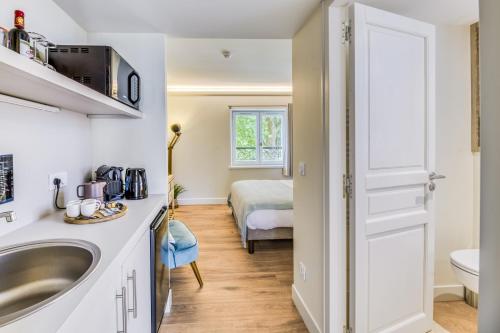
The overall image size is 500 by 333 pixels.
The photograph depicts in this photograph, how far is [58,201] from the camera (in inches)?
65.9

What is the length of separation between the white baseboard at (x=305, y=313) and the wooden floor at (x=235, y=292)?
0.04m

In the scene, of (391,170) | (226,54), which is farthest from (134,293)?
(226,54)

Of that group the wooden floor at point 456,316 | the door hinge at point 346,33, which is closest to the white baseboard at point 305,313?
the wooden floor at point 456,316

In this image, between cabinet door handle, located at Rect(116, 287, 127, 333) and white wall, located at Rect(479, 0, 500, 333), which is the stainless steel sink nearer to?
cabinet door handle, located at Rect(116, 287, 127, 333)

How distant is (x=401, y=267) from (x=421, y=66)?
1.26m

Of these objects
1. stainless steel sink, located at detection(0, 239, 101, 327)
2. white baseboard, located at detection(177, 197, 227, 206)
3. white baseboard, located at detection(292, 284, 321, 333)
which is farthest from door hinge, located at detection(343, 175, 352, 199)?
white baseboard, located at detection(177, 197, 227, 206)

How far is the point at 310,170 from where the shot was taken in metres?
1.86

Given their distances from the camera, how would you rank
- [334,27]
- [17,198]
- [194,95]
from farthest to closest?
[194,95], [334,27], [17,198]

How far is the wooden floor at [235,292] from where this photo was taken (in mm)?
1970

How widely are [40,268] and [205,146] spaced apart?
16.2 ft

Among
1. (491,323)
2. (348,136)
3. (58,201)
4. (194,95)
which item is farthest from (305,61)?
(194,95)

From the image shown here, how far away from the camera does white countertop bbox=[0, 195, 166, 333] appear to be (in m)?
0.60

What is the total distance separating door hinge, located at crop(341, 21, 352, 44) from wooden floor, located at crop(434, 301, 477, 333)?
2059 millimetres

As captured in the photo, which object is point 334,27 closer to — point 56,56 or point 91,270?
point 56,56
